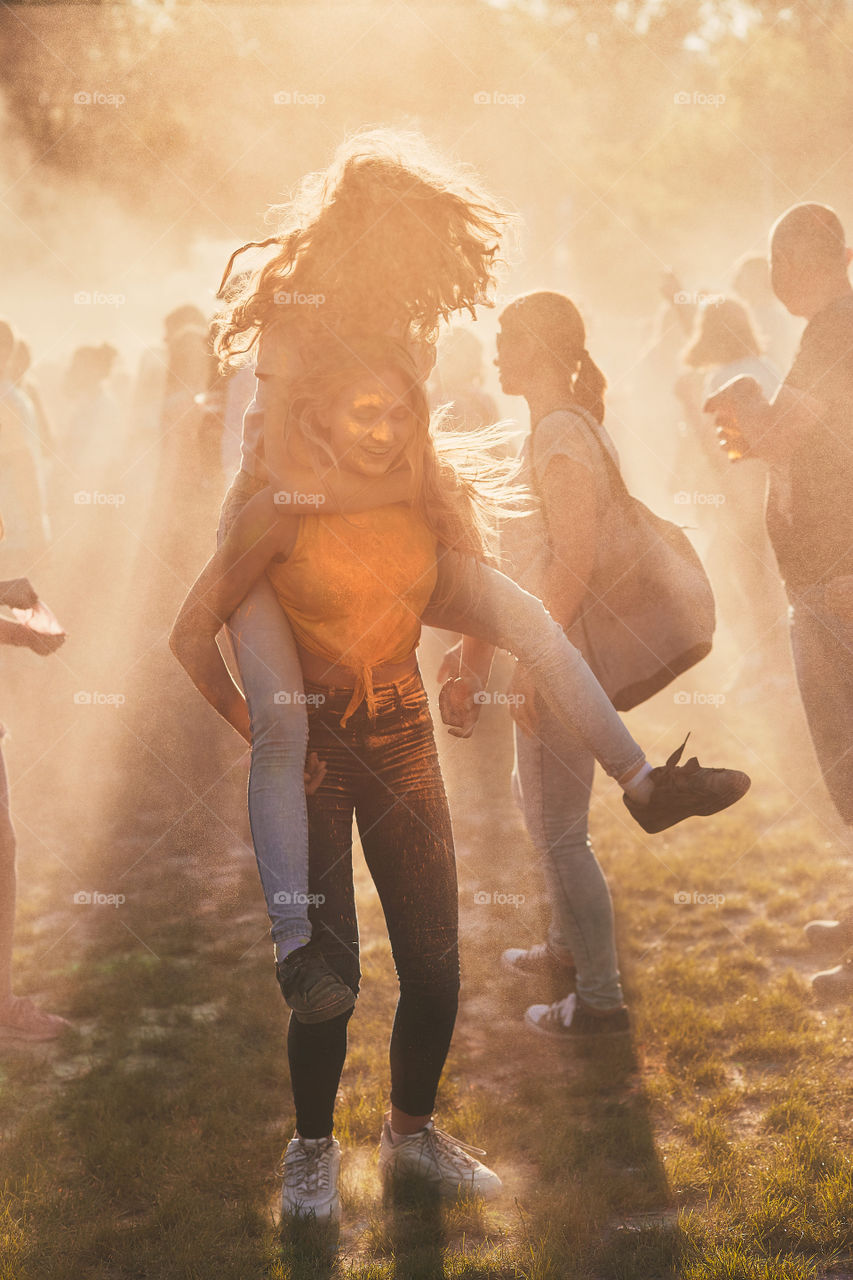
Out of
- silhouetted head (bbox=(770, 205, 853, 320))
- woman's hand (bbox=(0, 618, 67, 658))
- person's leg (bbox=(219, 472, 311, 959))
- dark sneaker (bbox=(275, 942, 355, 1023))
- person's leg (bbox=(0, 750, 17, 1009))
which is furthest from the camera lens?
silhouetted head (bbox=(770, 205, 853, 320))

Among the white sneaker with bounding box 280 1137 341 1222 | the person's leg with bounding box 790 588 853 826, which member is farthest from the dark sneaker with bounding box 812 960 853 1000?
the white sneaker with bounding box 280 1137 341 1222

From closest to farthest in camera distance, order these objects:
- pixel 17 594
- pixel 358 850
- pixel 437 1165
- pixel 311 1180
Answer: pixel 311 1180
pixel 437 1165
pixel 17 594
pixel 358 850

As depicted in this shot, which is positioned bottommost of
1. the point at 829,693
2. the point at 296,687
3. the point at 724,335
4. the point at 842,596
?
the point at 829,693

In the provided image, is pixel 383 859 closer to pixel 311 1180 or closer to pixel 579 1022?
pixel 311 1180

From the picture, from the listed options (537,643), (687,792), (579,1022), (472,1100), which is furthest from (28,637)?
(579,1022)

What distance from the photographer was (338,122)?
22.1 feet

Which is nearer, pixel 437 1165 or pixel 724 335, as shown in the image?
pixel 437 1165

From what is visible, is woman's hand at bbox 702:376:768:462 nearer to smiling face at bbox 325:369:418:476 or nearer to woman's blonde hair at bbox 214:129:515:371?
woman's blonde hair at bbox 214:129:515:371

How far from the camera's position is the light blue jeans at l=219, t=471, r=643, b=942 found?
2.29 m

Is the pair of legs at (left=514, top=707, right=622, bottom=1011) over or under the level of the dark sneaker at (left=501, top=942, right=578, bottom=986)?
over

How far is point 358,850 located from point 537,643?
130 inches

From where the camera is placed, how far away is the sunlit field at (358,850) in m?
2.72

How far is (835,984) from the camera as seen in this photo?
12.6 ft

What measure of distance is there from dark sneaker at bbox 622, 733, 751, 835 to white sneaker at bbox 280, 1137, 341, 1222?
1094mm
